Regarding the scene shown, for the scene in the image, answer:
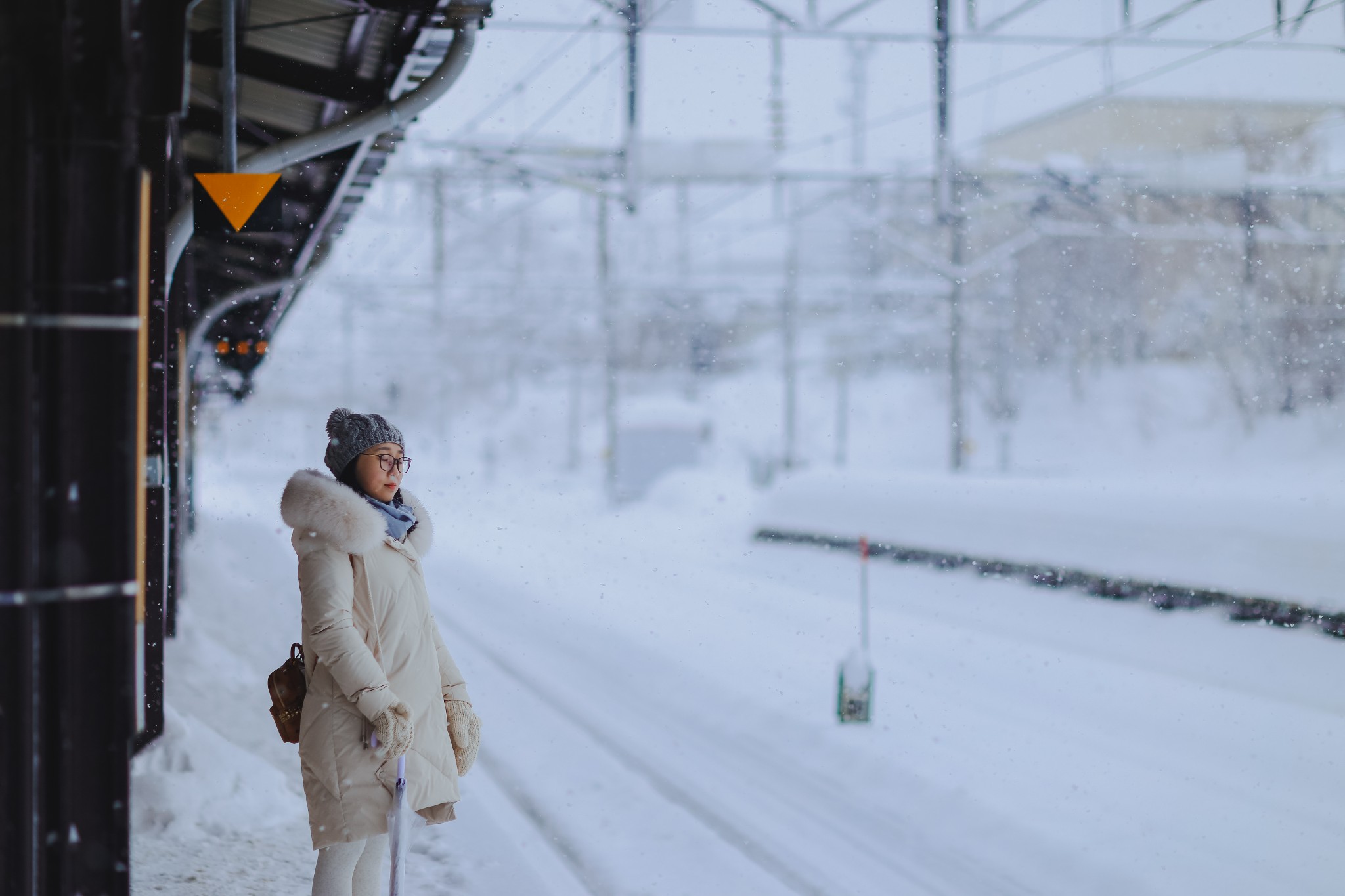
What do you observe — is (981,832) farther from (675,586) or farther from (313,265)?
(675,586)

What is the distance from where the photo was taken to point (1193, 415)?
35812mm

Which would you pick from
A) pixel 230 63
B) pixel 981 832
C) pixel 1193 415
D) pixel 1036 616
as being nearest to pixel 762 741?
pixel 981 832

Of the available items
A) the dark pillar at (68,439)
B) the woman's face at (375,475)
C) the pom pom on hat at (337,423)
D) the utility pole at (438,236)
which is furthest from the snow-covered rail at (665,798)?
the utility pole at (438,236)

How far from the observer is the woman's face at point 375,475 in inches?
124

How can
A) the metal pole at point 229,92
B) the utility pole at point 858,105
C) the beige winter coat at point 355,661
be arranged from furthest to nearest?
the utility pole at point 858,105 < the metal pole at point 229,92 < the beige winter coat at point 355,661

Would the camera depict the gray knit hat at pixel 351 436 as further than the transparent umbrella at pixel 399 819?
Yes

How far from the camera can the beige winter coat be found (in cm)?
293

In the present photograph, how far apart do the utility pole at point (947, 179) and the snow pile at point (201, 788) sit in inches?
273

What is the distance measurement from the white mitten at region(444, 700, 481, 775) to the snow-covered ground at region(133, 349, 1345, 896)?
1.07 meters

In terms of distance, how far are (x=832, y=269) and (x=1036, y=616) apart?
80.9ft

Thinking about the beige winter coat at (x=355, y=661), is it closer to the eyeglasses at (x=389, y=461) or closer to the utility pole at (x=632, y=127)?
the eyeglasses at (x=389, y=461)

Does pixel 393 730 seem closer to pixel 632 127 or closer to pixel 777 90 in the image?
pixel 632 127

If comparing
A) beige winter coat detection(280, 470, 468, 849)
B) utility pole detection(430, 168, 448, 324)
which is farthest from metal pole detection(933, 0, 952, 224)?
beige winter coat detection(280, 470, 468, 849)

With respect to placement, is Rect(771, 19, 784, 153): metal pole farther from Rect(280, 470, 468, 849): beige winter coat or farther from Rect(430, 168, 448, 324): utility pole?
Rect(280, 470, 468, 849): beige winter coat
